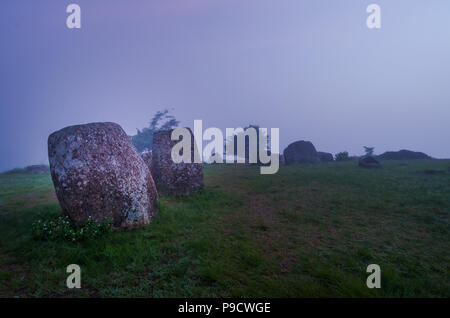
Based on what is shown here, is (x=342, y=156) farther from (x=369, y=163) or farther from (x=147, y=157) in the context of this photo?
(x=147, y=157)

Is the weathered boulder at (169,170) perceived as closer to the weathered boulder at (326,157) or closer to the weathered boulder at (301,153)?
the weathered boulder at (301,153)

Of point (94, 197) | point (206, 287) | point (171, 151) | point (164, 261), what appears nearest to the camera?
point (206, 287)

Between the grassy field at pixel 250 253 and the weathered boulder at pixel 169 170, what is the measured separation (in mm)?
1847

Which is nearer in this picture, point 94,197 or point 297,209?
point 94,197

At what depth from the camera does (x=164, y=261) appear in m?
4.26

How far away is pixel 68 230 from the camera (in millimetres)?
5066

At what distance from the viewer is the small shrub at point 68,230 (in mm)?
5012

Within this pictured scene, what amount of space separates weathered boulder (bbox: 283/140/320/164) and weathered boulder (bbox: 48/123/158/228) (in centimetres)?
2194

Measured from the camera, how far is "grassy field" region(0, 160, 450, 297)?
3.37 metres

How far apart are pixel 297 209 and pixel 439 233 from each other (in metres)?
3.73

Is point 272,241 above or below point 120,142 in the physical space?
below

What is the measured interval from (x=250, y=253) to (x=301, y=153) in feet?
75.4
